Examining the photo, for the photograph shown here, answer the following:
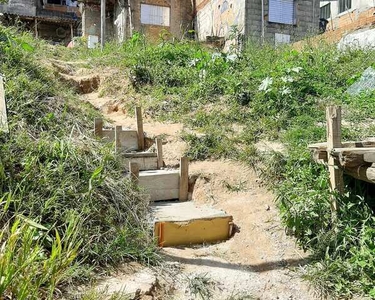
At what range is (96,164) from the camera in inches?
136

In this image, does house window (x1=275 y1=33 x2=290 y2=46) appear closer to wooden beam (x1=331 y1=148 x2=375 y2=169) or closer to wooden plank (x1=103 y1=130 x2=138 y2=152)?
wooden plank (x1=103 y1=130 x2=138 y2=152)

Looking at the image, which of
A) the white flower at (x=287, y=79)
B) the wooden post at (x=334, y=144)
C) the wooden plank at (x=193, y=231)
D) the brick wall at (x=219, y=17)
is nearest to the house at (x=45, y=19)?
the brick wall at (x=219, y=17)

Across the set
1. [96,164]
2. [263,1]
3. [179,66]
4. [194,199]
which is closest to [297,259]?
[194,199]

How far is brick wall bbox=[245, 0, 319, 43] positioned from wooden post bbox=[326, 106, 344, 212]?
392 inches

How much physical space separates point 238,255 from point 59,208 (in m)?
1.58

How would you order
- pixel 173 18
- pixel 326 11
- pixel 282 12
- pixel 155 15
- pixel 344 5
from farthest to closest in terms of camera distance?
pixel 326 11 < pixel 173 18 < pixel 155 15 < pixel 344 5 < pixel 282 12

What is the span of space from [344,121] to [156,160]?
258 cm

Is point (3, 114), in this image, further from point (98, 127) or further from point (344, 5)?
point (344, 5)

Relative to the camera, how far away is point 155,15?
15438 millimetres

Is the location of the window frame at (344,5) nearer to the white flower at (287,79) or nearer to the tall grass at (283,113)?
the tall grass at (283,113)

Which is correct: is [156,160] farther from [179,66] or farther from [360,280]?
[179,66]

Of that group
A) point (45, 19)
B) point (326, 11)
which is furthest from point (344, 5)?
point (45, 19)

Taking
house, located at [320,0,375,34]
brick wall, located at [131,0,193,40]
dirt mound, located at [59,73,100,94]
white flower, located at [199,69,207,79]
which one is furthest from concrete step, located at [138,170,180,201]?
brick wall, located at [131,0,193,40]

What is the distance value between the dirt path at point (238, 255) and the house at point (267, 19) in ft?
30.0
